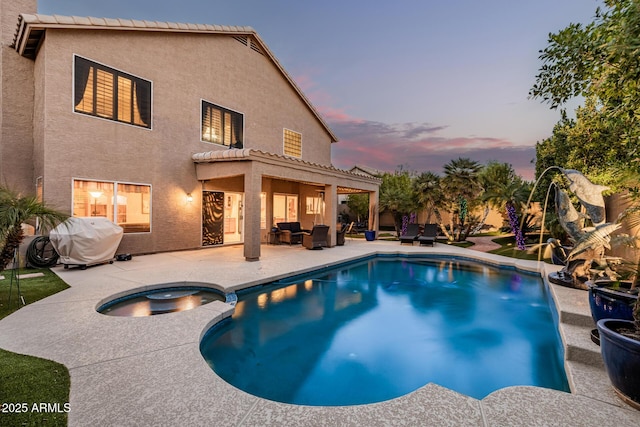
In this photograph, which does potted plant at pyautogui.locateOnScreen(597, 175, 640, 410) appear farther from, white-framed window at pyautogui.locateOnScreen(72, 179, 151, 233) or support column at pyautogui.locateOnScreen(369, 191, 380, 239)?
support column at pyautogui.locateOnScreen(369, 191, 380, 239)

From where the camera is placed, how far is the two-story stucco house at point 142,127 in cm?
905

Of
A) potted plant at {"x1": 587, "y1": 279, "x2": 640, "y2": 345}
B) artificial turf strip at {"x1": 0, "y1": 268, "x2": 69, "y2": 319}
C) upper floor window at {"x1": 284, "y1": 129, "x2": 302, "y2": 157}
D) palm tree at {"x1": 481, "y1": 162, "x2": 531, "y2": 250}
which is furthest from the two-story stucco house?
potted plant at {"x1": 587, "y1": 279, "x2": 640, "y2": 345}

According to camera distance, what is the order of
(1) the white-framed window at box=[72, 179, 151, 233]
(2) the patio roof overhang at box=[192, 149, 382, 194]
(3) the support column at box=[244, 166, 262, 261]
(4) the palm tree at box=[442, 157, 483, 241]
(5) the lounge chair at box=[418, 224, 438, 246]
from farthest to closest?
(4) the palm tree at box=[442, 157, 483, 241] < (5) the lounge chair at box=[418, 224, 438, 246] < (2) the patio roof overhang at box=[192, 149, 382, 194] < (3) the support column at box=[244, 166, 262, 261] < (1) the white-framed window at box=[72, 179, 151, 233]

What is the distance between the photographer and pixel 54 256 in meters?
8.78

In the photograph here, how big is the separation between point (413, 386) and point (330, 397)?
117cm

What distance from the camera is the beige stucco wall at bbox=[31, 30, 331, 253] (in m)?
8.91

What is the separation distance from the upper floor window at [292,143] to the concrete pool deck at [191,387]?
1267cm

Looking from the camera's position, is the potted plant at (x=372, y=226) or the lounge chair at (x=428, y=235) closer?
the lounge chair at (x=428, y=235)

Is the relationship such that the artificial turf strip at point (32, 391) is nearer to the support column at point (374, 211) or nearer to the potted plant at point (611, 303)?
the potted plant at point (611, 303)

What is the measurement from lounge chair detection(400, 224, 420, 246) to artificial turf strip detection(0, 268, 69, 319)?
46.1 feet

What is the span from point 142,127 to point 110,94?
1332 mm

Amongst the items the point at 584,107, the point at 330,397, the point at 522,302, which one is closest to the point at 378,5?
the point at 584,107

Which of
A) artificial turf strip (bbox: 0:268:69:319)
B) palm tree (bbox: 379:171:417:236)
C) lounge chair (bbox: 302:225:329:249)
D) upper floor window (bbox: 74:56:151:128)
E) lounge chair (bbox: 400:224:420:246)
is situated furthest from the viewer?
palm tree (bbox: 379:171:417:236)

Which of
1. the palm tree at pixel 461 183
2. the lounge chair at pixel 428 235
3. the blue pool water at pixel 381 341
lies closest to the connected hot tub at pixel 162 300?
the blue pool water at pixel 381 341
